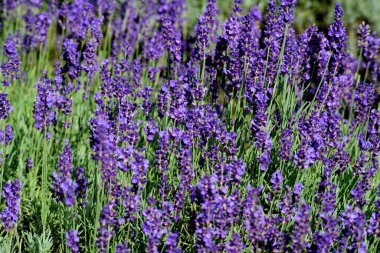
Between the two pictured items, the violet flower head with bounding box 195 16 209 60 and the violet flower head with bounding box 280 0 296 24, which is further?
the violet flower head with bounding box 195 16 209 60

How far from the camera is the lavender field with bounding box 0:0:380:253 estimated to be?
3.03 metres

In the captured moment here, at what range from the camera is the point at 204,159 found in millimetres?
3660

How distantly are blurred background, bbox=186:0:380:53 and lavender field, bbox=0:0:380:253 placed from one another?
8.03 ft

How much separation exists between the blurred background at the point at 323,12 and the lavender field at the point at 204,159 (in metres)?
2.45

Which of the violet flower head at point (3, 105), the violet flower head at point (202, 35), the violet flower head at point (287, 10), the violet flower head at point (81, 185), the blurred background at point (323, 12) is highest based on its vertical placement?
the blurred background at point (323, 12)

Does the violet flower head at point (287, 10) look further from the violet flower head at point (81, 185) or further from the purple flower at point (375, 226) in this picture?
the violet flower head at point (81, 185)

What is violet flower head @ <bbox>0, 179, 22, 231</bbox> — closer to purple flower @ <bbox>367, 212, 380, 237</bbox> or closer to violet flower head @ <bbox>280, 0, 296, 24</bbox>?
purple flower @ <bbox>367, 212, 380, 237</bbox>

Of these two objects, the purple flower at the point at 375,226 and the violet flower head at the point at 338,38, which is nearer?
the purple flower at the point at 375,226

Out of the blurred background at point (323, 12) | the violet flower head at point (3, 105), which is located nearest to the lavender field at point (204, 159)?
the violet flower head at point (3, 105)

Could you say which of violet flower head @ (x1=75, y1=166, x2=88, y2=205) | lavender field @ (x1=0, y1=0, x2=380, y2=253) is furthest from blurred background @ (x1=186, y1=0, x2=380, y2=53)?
violet flower head @ (x1=75, y1=166, x2=88, y2=205)

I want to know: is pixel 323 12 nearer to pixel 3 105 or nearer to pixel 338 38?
pixel 338 38

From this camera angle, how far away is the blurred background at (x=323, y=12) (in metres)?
7.56

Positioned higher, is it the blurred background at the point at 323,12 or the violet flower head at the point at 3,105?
the blurred background at the point at 323,12

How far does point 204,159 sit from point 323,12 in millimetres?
4838
